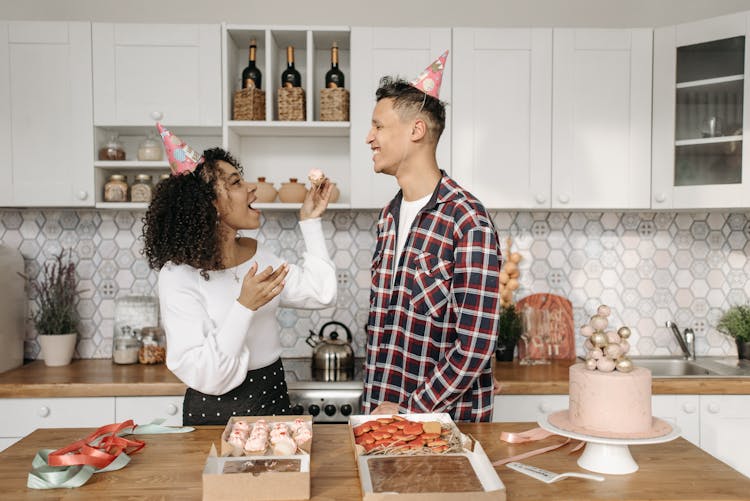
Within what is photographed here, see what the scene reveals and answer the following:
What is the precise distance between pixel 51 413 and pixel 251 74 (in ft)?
5.59

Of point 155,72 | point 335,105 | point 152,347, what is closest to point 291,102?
point 335,105

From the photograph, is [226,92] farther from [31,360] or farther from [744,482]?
[744,482]

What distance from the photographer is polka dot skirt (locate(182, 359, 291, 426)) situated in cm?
178

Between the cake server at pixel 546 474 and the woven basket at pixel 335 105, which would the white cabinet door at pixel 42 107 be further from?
the cake server at pixel 546 474

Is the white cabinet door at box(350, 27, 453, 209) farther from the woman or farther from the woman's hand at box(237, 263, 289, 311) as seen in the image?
the woman's hand at box(237, 263, 289, 311)

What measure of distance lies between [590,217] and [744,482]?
2.15 metres

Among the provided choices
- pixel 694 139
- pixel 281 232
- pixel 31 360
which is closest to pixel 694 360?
pixel 694 139

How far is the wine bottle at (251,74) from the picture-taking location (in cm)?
282

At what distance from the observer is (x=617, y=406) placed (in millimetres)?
1291

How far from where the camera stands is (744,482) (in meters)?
1.25

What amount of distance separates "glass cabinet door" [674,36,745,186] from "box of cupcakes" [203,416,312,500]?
7.39ft

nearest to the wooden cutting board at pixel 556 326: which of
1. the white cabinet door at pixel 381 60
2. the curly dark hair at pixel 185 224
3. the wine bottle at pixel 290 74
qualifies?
the white cabinet door at pixel 381 60

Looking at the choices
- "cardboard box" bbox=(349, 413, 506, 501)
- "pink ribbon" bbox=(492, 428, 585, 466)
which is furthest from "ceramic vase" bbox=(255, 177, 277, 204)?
"pink ribbon" bbox=(492, 428, 585, 466)

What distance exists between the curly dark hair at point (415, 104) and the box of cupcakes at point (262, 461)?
101 cm
